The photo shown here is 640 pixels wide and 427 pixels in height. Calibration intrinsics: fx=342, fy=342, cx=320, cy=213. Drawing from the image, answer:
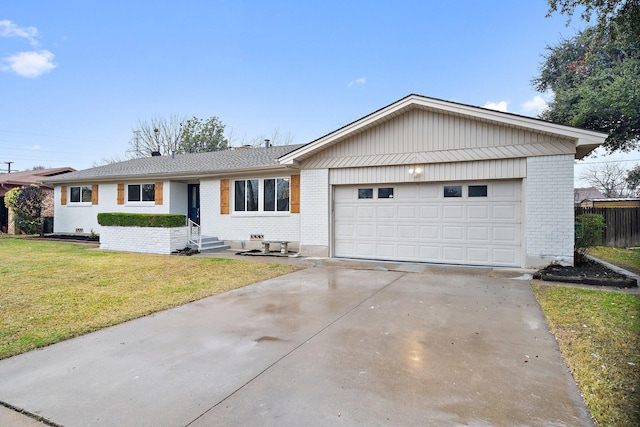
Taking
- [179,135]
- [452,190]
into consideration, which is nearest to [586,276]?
[452,190]

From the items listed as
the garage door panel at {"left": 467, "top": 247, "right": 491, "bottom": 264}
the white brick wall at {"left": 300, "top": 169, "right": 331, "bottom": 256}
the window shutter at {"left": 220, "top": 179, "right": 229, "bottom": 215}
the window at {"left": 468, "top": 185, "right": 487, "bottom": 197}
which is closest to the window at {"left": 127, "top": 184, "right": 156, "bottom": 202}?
the window shutter at {"left": 220, "top": 179, "right": 229, "bottom": 215}

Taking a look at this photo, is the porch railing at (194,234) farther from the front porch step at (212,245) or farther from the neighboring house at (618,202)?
the neighboring house at (618,202)

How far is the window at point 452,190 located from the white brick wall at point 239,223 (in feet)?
16.2

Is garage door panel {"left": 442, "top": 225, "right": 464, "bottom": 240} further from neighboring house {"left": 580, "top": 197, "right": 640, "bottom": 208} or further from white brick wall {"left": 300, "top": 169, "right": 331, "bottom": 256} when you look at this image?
neighboring house {"left": 580, "top": 197, "right": 640, "bottom": 208}

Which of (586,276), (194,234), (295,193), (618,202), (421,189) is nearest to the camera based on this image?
(586,276)

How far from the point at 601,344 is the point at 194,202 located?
14.4 m

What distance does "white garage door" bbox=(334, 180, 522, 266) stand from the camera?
8.83 metres

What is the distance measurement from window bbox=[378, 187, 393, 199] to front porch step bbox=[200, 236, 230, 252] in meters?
6.32

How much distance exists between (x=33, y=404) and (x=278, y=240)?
31.3ft

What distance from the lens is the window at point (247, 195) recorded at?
12.7m

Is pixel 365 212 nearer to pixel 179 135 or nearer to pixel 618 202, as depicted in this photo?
pixel 618 202

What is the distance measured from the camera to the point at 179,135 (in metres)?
34.7

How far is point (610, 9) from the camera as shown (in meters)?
7.63

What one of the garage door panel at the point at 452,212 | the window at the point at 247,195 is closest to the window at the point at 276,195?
the window at the point at 247,195
